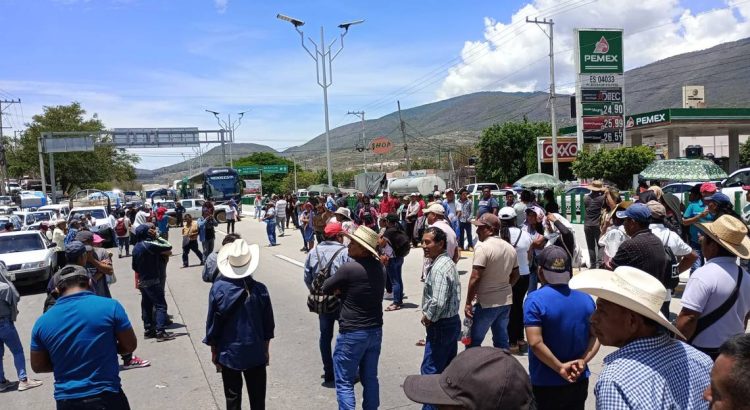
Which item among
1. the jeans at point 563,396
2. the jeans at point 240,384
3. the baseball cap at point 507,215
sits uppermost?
the baseball cap at point 507,215

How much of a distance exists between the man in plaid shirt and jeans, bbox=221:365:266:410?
1.33 meters

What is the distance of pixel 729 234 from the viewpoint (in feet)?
13.1

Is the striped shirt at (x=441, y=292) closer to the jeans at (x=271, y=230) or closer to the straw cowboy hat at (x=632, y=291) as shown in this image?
the straw cowboy hat at (x=632, y=291)

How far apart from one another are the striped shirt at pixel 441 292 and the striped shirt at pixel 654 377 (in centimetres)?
234

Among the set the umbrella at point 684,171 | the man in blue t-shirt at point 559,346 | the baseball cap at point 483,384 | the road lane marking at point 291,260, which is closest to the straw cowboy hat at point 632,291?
the baseball cap at point 483,384

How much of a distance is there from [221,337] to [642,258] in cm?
367

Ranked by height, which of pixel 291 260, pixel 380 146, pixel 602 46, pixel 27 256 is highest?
pixel 602 46

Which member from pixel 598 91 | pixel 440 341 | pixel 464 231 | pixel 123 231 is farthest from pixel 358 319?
pixel 598 91

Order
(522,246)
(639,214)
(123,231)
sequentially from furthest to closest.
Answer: (123,231) → (522,246) → (639,214)

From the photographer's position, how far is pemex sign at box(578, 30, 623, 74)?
37375 millimetres

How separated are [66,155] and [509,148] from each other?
49947 mm

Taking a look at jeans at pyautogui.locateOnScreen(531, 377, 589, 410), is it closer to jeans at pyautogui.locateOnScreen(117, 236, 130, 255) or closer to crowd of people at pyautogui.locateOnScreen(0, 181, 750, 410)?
crowd of people at pyautogui.locateOnScreen(0, 181, 750, 410)

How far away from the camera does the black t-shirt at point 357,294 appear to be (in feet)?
15.5

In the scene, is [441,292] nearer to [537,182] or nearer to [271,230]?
[537,182]
